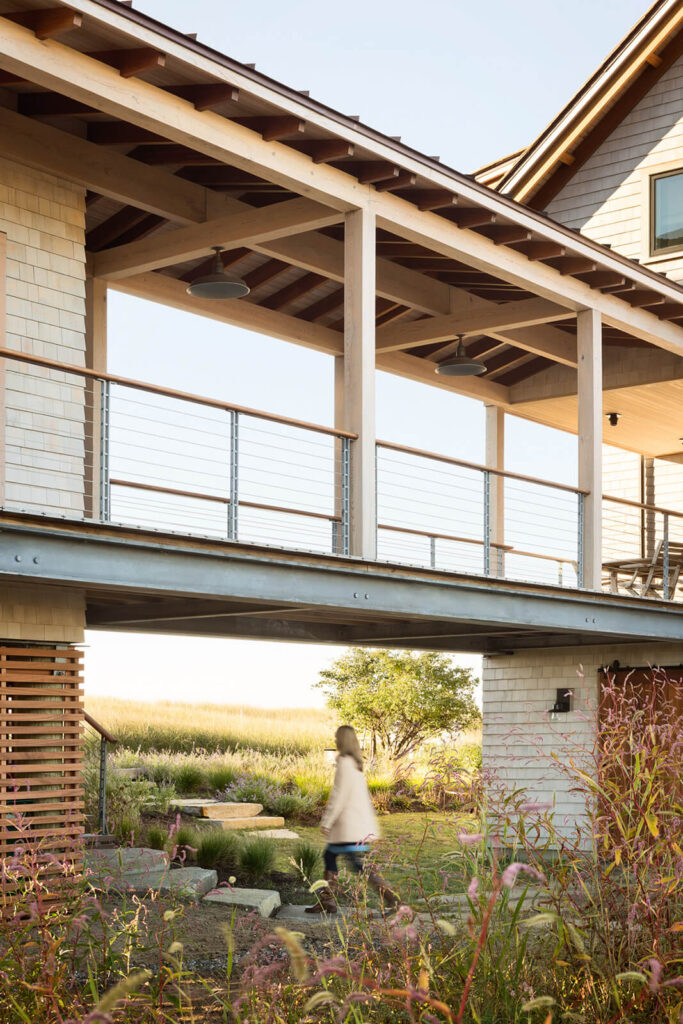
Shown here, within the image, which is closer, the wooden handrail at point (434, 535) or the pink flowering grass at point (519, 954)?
the pink flowering grass at point (519, 954)

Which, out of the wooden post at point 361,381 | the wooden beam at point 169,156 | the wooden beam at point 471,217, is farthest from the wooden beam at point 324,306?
the wooden post at point 361,381

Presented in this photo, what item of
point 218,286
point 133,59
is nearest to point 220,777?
point 218,286

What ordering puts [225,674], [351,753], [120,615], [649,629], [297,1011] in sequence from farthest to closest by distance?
[225,674] → [649,629] → [120,615] → [351,753] → [297,1011]

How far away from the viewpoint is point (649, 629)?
1347 centimetres

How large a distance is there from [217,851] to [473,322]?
20.8ft

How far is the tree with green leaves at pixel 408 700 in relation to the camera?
26484 mm

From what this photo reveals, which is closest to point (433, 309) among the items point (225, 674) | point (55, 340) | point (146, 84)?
point (55, 340)

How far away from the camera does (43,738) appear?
10359 millimetres

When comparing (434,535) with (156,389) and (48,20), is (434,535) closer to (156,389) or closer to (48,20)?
(156,389)

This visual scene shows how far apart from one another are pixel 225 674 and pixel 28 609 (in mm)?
37720

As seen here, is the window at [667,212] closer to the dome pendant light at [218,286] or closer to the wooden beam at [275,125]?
the dome pendant light at [218,286]

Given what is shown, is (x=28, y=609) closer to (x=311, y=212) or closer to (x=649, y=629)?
(x=311, y=212)

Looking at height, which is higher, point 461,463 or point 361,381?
point 361,381

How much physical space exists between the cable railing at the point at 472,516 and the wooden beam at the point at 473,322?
1.46m
